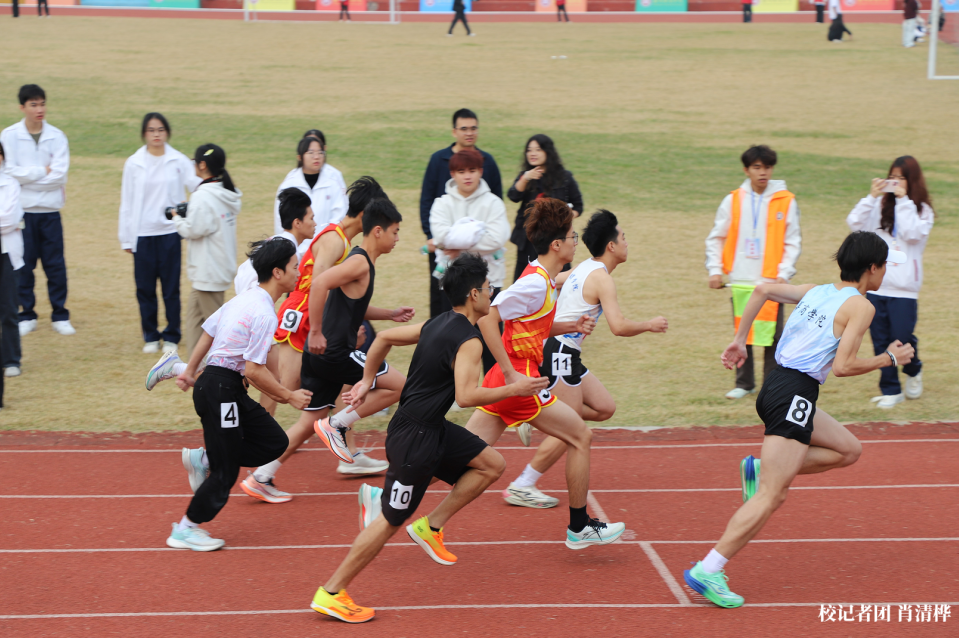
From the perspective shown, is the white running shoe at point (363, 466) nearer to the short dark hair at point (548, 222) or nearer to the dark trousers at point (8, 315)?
the short dark hair at point (548, 222)

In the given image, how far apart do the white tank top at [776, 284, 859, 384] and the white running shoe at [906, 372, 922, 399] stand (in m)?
3.60

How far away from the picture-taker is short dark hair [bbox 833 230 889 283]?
4.97m

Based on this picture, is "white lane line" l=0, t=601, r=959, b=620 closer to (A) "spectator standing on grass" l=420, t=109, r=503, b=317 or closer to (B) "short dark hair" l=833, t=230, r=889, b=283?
(B) "short dark hair" l=833, t=230, r=889, b=283

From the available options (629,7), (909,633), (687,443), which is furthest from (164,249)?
(629,7)

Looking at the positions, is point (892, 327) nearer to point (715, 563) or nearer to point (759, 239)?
point (759, 239)

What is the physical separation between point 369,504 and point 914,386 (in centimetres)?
533

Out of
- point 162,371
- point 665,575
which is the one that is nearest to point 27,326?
point 162,371

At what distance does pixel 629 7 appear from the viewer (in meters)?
47.4

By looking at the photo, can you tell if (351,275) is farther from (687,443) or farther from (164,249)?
(164,249)

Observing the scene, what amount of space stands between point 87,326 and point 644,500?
6.84m

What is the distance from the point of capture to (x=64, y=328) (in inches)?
401

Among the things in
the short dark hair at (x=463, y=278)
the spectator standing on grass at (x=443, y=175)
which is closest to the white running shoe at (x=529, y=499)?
the short dark hair at (x=463, y=278)

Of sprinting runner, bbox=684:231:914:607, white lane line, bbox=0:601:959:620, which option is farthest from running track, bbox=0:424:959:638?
sprinting runner, bbox=684:231:914:607

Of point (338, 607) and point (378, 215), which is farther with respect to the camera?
point (378, 215)
